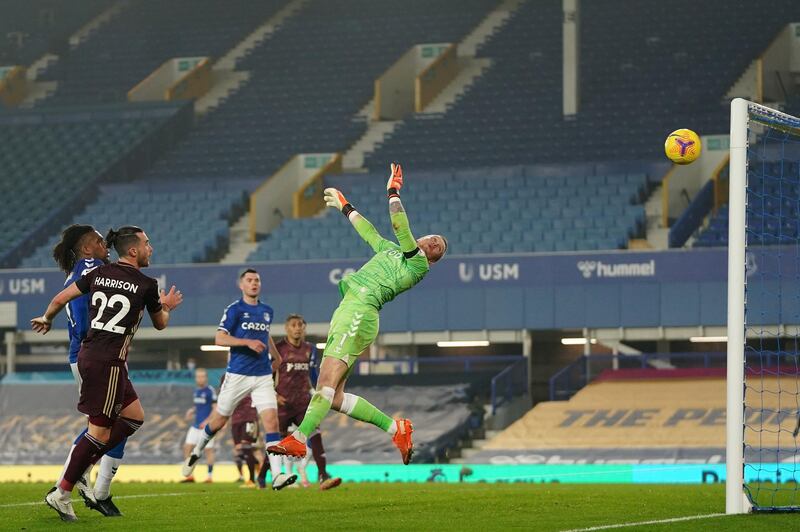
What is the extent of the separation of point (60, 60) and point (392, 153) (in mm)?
13203

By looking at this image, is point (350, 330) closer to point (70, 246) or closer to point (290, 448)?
point (290, 448)

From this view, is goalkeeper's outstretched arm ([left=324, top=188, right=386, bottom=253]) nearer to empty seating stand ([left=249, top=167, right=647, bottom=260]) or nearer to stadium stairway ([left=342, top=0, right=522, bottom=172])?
empty seating stand ([left=249, top=167, right=647, bottom=260])

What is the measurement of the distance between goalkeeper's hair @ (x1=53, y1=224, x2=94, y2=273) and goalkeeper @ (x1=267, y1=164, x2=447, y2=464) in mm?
1981

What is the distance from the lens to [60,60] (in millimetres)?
43688

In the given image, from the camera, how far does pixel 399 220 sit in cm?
1121

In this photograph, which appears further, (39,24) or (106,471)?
(39,24)

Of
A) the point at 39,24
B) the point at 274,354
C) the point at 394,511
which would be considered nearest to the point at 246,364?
the point at 274,354

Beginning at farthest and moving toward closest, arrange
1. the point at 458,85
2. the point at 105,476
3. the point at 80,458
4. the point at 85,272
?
the point at 458,85
the point at 105,476
the point at 85,272
the point at 80,458

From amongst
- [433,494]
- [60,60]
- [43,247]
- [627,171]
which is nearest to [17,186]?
[43,247]

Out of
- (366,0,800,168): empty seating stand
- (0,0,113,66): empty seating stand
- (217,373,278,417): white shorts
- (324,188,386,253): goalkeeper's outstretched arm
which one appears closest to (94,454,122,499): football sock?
(324,188,386,253): goalkeeper's outstretched arm

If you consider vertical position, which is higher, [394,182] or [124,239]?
[394,182]

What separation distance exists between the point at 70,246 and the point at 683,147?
5454 mm

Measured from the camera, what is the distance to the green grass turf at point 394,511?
383 inches

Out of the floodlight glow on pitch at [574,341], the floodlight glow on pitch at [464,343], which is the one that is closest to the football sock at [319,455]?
the floodlight glow on pitch at [464,343]
